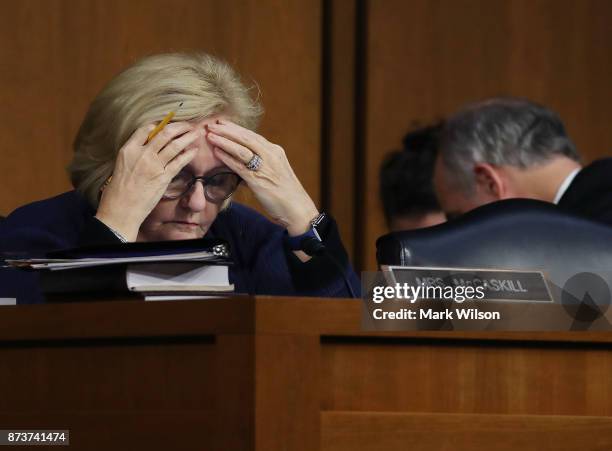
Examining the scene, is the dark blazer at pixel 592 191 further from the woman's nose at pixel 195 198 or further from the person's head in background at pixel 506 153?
the woman's nose at pixel 195 198

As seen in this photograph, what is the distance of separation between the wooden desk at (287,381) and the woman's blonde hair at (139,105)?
1.03 metres

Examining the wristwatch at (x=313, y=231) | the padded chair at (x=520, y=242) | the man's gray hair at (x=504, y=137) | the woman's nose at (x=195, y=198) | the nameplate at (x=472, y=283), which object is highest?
the man's gray hair at (x=504, y=137)

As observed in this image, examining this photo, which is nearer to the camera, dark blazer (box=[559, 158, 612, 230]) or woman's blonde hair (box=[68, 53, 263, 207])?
woman's blonde hair (box=[68, 53, 263, 207])

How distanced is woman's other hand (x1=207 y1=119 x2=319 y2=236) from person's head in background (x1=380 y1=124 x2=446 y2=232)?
4.13ft

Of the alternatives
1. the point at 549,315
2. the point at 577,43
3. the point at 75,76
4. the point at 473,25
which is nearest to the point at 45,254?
the point at 549,315

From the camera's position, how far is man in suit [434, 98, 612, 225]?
3490 millimetres

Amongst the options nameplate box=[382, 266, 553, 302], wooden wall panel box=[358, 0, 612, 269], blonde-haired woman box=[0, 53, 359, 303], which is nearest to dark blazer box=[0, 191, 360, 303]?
blonde-haired woman box=[0, 53, 359, 303]

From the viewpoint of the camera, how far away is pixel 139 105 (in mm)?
2449

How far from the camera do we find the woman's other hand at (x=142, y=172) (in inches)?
92.4

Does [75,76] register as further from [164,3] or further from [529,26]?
[529,26]

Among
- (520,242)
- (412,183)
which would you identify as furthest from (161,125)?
(412,183)

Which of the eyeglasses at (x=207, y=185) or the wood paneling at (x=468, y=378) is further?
the eyeglasses at (x=207, y=185)

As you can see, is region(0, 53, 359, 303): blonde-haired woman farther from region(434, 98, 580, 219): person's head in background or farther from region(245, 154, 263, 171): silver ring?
region(434, 98, 580, 219): person's head in background

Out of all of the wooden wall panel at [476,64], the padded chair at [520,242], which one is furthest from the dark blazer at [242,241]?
the wooden wall panel at [476,64]
